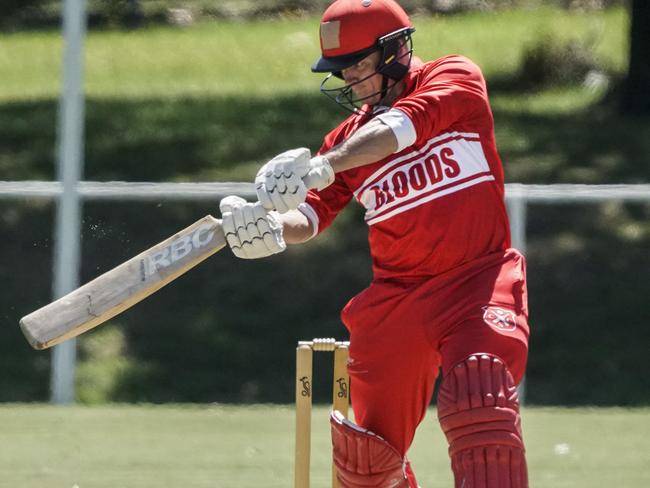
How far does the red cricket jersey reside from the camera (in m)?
4.54

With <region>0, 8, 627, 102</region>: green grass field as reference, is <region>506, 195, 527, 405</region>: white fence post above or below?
below

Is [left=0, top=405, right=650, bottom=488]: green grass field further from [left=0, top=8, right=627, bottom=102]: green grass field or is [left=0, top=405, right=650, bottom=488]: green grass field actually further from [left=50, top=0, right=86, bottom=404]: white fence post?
[left=0, top=8, right=627, bottom=102]: green grass field

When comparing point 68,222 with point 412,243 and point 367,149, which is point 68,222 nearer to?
point 412,243

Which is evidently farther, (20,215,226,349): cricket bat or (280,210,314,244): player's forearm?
(280,210,314,244): player's forearm

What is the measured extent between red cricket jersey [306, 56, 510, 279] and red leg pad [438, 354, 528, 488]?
0.44 metres

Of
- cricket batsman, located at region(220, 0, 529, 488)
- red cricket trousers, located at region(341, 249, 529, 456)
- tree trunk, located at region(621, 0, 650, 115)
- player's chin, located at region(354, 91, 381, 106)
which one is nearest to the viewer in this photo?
cricket batsman, located at region(220, 0, 529, 488)

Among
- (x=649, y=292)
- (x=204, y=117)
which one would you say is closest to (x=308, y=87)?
(x=204, y=117)

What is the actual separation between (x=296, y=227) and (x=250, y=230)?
0.64 meters

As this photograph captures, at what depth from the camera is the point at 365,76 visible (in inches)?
182

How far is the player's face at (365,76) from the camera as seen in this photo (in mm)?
4598

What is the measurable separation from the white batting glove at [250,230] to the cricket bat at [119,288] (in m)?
0.06

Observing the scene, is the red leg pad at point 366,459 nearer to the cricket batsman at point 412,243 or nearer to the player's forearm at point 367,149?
the cricket batsman at point 412,243

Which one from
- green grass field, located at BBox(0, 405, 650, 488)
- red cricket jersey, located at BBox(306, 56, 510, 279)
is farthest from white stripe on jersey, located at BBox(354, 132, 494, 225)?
green grass field, located at BBox(0, 405, 650, 488)

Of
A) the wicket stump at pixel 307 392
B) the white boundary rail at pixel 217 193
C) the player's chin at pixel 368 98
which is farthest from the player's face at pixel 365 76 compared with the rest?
the white boundary rail at pixel 217 193
